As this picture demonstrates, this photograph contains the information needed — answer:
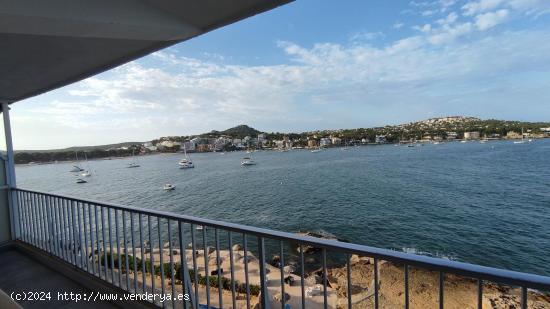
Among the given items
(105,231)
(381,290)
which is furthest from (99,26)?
(381,290)

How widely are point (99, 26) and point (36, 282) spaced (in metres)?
2.74

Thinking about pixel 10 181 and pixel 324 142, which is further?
pixel 324 142

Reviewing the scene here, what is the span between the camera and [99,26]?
1796mm

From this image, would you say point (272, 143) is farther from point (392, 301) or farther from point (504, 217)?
point (392, 301)

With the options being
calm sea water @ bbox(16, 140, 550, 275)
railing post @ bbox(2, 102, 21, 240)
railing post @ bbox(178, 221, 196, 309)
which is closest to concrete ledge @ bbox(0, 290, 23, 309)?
railing post @ bbox(178, 221, 196, 309)

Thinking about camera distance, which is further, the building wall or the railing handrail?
the building wall

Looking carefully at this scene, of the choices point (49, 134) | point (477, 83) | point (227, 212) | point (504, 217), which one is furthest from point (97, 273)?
point (477, 83)

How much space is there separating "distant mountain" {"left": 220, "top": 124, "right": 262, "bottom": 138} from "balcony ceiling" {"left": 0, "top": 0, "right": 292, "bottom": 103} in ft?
300

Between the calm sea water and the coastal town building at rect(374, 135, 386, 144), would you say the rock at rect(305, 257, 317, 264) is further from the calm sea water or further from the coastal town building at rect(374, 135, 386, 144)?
the coastal town building at rect(374, 135, 386, 144)

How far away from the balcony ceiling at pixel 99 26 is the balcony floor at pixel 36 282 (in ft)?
6.78

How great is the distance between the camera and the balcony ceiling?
1640 mm

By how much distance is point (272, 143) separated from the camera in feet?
329

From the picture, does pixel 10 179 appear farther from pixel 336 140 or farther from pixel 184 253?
pixel 336 140

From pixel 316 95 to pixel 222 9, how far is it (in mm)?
38184
